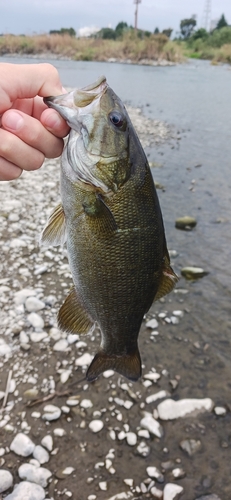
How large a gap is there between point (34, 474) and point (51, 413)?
50 cm

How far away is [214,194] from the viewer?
327 inches

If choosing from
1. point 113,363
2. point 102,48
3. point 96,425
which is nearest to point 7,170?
point 113,363

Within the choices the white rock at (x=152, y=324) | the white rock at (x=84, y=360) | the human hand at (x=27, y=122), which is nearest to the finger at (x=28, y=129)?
the human hand at (x=27, y=122)

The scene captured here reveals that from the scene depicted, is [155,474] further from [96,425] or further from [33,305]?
[33,305]

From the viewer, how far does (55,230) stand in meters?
2.06

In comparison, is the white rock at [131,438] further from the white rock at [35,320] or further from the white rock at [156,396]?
the white rock at [35,320]

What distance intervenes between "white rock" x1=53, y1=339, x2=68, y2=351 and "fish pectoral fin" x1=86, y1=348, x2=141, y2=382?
160 cm

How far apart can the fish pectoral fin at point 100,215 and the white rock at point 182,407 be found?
212 cm

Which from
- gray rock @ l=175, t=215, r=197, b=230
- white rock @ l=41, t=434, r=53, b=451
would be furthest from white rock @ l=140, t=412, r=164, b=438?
gray rock @ l=175, t=215, r=197, b=230

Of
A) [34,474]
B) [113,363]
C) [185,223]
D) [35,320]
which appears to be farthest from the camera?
[185,223]

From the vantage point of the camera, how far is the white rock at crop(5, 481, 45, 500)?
2.67 metres

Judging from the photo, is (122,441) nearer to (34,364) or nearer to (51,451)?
(51,451)

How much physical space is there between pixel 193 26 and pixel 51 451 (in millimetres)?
106412

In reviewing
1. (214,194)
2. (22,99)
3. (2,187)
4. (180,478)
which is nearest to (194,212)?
(214,194)
